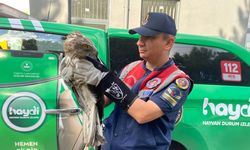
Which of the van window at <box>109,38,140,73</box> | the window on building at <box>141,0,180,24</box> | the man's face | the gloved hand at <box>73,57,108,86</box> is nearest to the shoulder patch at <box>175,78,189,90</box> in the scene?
the man's face

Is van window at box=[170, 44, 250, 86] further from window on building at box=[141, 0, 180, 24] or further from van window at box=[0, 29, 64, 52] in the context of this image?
window on building at box=[141, 0, 180, 24]

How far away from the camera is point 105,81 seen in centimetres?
119

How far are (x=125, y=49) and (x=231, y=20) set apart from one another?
20.4ft

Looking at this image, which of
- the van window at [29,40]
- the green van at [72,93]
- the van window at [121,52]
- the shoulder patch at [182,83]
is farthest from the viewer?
the van window at [121,52]

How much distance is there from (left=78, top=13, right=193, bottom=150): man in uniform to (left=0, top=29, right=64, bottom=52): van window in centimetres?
97

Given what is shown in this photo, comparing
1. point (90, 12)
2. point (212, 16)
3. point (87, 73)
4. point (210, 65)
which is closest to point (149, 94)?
point (87, 73)

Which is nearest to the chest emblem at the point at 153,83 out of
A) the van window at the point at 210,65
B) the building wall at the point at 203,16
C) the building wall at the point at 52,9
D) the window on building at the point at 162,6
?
the van window at the point at 210,65

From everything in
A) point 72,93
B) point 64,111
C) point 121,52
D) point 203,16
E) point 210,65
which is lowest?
point 64,111

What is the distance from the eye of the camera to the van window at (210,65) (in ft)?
8.23

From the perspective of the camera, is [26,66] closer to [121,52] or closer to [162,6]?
[121,52]

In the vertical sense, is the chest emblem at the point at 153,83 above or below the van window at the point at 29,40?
below

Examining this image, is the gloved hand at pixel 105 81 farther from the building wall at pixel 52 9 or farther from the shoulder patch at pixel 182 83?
the building wall at pixel 52 9

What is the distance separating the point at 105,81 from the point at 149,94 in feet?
0.74

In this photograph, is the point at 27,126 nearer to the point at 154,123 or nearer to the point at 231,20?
the point at 154,123
